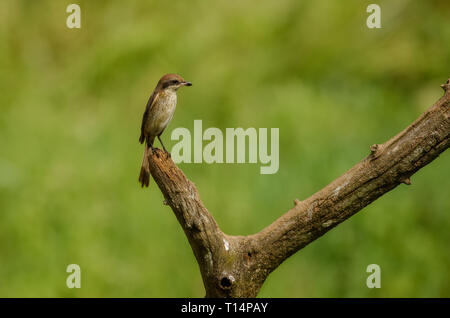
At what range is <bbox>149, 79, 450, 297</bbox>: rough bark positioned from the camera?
282 centimetres

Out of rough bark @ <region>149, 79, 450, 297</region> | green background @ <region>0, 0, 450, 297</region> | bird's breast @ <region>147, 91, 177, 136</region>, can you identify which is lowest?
rough bark @ <region>149, 79, 450, 297</region>

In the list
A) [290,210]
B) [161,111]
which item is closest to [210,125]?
[161,111]

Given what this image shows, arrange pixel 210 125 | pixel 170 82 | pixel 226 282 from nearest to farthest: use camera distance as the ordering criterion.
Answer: pixel 226 282
pixel 170 82
pixel 210 125

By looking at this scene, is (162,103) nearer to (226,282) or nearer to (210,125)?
(226,282)

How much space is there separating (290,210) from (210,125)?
204 inches

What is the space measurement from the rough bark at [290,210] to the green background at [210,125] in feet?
10.8

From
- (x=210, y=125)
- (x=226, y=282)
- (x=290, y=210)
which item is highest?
(x=210, y=125)

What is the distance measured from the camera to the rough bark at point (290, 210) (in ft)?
9.24

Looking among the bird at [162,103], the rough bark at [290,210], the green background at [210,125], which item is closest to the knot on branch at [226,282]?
the rough bark at [290,210]

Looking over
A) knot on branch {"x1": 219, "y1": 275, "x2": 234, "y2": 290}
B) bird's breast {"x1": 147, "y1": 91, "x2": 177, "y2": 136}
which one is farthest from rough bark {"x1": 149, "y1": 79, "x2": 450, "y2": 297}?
bird's breast {"x1": 147, "y1": 91, "x2": 177, "y2": 136}

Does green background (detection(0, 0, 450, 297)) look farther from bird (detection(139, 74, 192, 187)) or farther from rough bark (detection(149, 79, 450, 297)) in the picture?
rough bark (detection(149, 79, 450, 297))

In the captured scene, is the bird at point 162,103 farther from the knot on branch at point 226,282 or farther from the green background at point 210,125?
the green background at point 210,125

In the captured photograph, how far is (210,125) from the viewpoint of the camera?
26.8 feet

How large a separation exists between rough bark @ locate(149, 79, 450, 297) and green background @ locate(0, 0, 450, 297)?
10.8 ft
